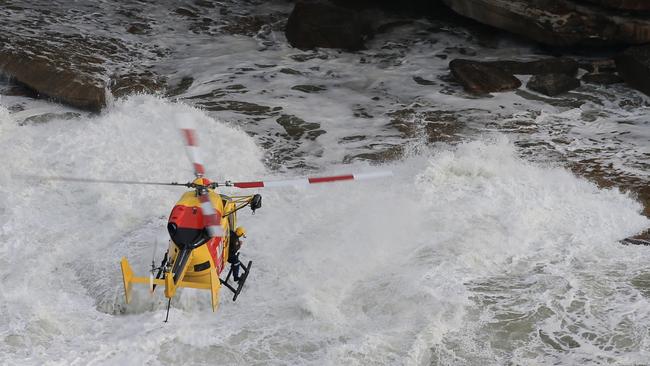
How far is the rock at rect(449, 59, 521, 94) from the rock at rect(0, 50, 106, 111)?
21.8ft

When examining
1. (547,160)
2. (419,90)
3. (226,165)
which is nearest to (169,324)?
(226,165)

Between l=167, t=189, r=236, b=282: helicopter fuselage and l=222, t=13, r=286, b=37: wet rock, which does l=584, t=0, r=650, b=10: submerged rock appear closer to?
l=222, t=13, r=286, b=37: wet rock

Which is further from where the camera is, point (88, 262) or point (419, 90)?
point (419, 90)

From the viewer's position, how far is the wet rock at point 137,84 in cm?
1414

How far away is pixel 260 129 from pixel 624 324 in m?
7.17

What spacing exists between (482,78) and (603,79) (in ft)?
8.00

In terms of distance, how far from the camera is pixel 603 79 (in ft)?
50.0

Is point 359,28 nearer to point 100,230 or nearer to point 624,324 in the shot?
point 100,230

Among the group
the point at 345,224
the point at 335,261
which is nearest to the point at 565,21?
the point at 345,224

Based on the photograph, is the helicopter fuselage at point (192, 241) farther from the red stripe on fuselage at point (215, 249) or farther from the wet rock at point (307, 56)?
the wet rock at point (307, 56)

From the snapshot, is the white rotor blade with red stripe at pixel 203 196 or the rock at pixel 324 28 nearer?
the white rotor blade with red stripe at pixel 203 196

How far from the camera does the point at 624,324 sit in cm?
785

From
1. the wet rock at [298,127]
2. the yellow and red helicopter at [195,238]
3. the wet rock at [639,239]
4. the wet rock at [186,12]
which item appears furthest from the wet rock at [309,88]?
the yellow and red helicopter at [195,238]

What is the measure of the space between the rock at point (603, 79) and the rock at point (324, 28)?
4851mm
